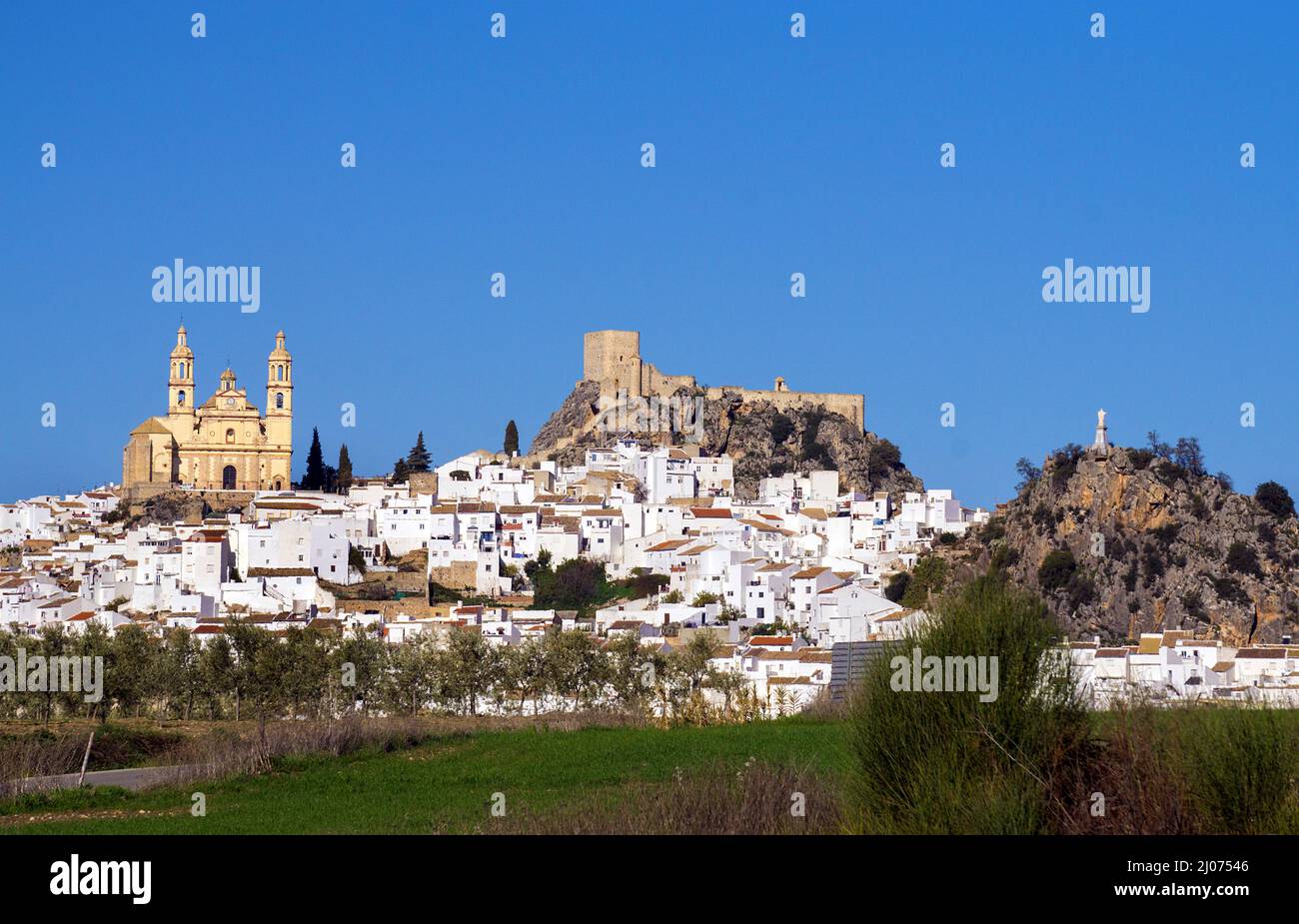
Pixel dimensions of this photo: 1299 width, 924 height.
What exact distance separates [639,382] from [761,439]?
881 centimetres

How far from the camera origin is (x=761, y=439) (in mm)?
104688

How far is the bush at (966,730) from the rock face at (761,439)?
8787cm

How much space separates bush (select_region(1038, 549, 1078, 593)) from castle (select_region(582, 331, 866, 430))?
45122 millimetres

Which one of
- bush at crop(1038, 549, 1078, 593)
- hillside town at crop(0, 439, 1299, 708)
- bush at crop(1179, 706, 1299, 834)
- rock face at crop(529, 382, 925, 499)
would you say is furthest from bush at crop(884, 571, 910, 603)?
bush at crop(1179, 706, 1299, 834)

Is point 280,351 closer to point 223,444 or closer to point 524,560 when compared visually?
point 223,444

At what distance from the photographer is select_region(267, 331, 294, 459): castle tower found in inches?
3836

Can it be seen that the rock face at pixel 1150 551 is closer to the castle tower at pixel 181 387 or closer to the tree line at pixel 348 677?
the tree line at pixel 348 677

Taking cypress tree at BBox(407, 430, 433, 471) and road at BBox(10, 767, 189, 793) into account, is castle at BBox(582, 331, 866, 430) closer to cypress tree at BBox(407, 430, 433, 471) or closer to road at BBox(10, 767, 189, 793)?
cypress tree at BBox(407, 430, 433, 471)

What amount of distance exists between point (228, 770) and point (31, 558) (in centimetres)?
6246

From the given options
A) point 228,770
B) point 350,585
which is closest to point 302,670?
point 228,770

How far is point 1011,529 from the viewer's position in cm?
6912

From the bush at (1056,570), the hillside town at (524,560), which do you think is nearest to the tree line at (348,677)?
the hillside town at (524,560)
